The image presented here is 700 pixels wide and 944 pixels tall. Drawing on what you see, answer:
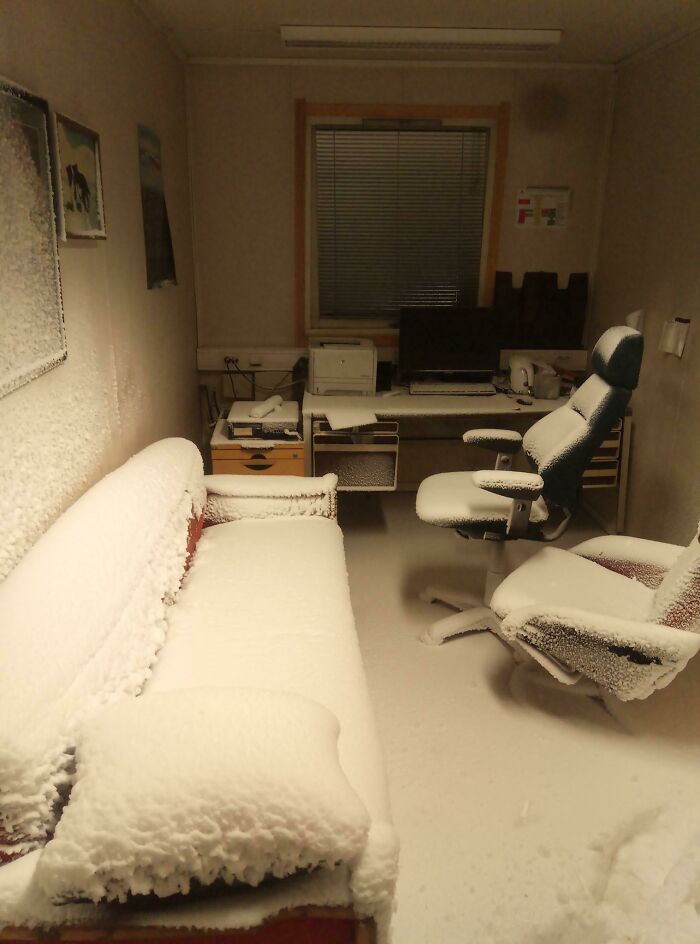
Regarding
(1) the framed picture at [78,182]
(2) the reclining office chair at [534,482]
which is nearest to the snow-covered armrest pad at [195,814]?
(1) the framed picture at [78,182]

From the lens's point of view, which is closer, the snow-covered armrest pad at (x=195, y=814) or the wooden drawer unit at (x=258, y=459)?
the snow-covered armrest pad at (x=195, y=814)

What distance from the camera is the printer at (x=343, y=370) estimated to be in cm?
347

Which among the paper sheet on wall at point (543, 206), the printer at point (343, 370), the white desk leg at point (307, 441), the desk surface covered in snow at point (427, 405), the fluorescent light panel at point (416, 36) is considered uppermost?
the fluorescent light panel at point (416, 36)

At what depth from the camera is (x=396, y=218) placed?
12.7 feet

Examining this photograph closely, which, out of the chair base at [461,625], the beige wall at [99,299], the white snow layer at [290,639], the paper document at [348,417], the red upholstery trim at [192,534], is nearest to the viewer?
the white snow layer at [290,639]

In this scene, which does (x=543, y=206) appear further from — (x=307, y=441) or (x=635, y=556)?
(x=635, y=556)

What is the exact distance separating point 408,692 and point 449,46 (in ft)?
9.35

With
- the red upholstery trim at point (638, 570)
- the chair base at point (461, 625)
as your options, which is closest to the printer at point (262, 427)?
the chair base at point (461, 625)

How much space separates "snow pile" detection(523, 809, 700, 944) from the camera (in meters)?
1.56

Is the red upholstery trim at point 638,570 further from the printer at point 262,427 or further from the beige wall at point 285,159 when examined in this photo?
the beige wall at point 285,159

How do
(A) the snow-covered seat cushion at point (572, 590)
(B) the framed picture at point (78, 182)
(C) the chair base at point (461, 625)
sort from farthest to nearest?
(C) the chair base at point (461, 625)
(A) the snow-covered seat cushion at point (572, 590)
(B) the framed picture at point (78, 182)

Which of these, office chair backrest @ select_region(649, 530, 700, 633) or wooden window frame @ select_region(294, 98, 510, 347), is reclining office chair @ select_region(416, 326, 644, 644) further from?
wooden window frame @ select_region(294, 98, 510, 347)

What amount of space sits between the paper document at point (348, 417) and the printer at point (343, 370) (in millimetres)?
272

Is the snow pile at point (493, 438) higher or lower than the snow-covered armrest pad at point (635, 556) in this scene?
higher
